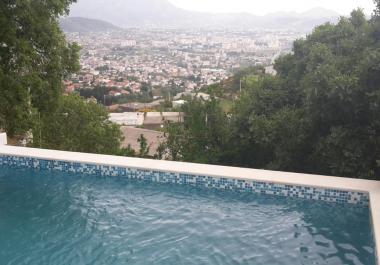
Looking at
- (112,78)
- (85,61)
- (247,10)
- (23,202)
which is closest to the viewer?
(23,202)

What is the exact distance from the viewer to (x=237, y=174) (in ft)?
21.8

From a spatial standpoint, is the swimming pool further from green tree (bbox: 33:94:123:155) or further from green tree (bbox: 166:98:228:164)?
green tree (bbox: 33:94:123:155)

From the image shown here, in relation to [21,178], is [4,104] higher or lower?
higher

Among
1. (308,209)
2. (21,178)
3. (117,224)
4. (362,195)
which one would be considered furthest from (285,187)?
(21,178)

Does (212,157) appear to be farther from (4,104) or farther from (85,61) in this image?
(85,61)

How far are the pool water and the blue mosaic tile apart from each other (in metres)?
0.11

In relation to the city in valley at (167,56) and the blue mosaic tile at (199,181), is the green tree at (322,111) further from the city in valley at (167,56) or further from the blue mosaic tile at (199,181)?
the city in valley at (167,56)

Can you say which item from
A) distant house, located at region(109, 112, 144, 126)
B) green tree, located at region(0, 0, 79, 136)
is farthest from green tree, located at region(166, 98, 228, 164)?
distant house, located at region(109, 112, 144, 126)

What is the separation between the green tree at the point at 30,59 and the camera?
29.1 ft

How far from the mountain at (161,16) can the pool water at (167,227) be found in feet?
378

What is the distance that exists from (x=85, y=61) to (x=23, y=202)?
85025mm

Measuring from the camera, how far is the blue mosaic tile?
20.1ft

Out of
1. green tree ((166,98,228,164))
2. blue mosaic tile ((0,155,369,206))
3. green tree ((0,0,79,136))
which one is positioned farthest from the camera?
green tree ((166,98,228,164))

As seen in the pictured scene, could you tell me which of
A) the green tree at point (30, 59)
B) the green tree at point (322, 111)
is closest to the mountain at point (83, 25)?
the green tree at point (30, 59)
